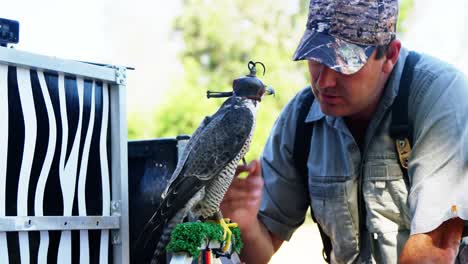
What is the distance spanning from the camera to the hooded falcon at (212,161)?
256 centimetres

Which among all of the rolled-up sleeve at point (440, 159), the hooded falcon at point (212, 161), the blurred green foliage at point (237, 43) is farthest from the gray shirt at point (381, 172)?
the blurred green foliage at point (237, 43)

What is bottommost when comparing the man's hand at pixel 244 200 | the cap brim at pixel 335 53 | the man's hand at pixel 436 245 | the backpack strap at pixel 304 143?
the man's hand at pixel 436 245

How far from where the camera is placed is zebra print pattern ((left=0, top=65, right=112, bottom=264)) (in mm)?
2381

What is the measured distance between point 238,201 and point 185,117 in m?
8.42

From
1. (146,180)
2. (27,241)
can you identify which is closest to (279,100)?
(146,180)

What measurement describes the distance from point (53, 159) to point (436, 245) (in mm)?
1303

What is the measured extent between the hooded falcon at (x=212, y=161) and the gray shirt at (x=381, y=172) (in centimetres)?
32

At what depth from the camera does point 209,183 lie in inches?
102

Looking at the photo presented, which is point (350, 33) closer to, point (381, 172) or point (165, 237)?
point (381, 172)

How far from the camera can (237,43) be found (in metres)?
14.5

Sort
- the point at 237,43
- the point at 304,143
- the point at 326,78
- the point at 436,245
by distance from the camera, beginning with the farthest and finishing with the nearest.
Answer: the point at 237,43 → the point at 304,143 → the point at 326,78 → the point at 436,245

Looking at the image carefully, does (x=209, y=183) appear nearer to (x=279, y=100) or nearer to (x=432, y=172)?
(x=432, y=172)

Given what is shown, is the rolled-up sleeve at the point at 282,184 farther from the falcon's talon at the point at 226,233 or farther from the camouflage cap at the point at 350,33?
the camouflage cap at the point at 350,33

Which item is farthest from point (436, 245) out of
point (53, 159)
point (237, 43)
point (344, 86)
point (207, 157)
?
point (237, 43)
